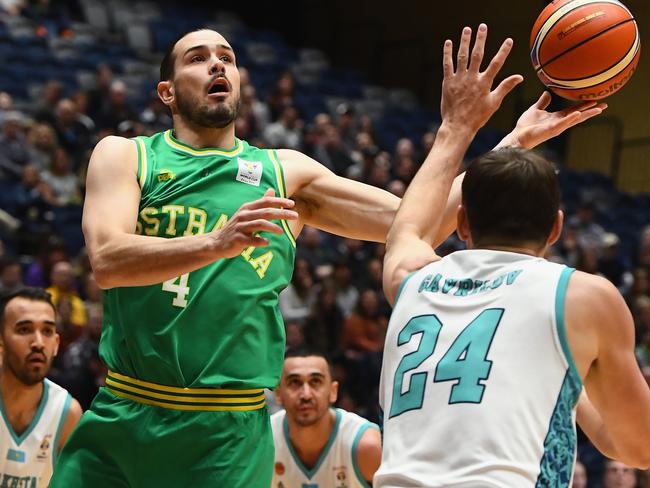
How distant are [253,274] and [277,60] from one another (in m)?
13.7

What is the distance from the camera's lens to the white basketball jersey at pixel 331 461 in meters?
5.97

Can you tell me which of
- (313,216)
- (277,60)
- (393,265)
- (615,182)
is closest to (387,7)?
(277,60)

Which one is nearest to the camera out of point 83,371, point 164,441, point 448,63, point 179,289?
point 448,63

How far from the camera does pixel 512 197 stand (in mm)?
2693

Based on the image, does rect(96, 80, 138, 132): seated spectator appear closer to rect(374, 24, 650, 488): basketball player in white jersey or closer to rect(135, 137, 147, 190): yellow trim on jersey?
rect(135, 137, 147, 190): yellow trim on jersey

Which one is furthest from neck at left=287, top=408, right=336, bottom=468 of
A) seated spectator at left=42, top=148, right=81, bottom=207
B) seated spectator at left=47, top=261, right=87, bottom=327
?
seated spectator at left=42, top=148, right=81, bottom=207

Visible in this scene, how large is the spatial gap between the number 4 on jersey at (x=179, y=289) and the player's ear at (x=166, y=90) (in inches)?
33.1

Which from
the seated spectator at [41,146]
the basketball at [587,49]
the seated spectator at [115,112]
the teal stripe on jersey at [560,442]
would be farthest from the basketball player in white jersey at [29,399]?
the seated spectator at [115,112]

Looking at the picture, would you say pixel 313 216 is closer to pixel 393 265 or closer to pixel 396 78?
pixel 393 265

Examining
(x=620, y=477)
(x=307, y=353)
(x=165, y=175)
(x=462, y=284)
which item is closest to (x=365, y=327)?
(x=620, y=477)

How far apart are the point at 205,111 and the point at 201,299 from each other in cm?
77

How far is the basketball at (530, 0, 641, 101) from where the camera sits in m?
3.80

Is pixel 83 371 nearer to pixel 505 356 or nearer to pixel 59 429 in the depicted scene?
pixel 59 429

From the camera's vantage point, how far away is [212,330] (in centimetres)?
372
